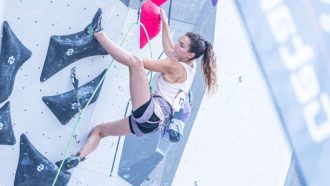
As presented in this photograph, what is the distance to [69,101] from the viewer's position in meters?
2.81

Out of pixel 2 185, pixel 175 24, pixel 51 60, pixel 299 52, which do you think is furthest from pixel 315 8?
pixel 2 185

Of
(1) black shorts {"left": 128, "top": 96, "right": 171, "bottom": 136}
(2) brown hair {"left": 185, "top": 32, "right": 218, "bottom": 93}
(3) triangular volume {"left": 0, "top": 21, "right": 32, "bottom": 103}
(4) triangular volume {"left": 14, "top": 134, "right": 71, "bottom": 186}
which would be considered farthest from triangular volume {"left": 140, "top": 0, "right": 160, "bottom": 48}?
(4) triangular volume {"left": 14, "top": 134, "right": 71, "bottom": 186}

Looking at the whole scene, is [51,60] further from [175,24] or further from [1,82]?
[175,24]

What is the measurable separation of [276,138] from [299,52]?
1.10 meters

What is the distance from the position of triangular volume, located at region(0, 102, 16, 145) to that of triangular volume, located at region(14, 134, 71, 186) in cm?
7

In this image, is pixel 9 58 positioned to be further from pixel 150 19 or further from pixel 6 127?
pixel 150 19

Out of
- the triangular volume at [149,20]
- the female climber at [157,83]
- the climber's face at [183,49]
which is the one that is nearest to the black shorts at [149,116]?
the female climber at [157,83]

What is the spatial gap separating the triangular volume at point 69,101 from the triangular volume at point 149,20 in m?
0.29

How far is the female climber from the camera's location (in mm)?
2693

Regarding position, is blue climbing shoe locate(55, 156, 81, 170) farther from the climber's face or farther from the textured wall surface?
the climber's face

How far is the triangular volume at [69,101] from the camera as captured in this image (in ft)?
9.05

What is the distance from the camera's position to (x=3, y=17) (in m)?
2.46

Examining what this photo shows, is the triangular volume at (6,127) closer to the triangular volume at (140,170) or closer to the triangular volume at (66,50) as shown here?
the triangular volume at (66,50)

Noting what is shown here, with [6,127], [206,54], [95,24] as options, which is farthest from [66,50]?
[206,54]
